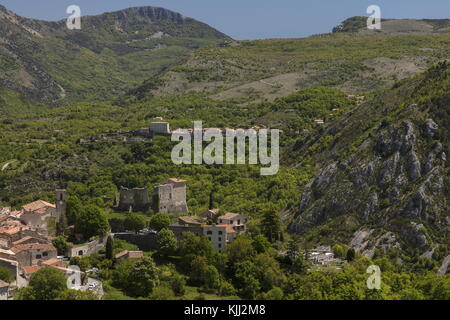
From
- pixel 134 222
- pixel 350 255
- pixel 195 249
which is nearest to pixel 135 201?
pixel 134 222

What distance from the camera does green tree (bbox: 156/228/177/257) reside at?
57062 mm

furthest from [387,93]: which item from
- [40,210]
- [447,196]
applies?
[40,210]

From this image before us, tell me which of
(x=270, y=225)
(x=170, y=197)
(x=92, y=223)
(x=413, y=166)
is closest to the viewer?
(x=92, y=223)

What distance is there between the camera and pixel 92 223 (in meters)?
58.8

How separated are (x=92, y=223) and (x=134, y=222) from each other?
3771 millimetres

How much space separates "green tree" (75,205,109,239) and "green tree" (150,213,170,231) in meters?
3.77

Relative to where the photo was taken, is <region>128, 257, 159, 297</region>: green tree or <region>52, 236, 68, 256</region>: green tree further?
<region>52, 236, 68, 256</region>: green tree

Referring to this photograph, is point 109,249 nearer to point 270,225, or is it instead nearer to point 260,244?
point 260,244

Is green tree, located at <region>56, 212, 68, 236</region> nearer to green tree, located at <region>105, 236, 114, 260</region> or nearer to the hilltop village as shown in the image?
the hilltop village

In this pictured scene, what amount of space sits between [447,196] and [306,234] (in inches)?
543

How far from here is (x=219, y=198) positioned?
86.7m

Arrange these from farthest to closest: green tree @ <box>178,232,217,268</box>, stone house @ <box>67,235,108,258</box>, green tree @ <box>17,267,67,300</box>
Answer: stone house @ <box>67,235,108,258</box> → green tree @ <box>178,232,217,268</box> → green tree @ <box>17,267,67,300</box>

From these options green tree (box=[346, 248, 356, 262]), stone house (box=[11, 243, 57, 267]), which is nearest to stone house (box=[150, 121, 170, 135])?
green tree (box=[346, 248, 356, 262])

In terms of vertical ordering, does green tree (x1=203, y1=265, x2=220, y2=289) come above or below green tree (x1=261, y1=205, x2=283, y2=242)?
below
